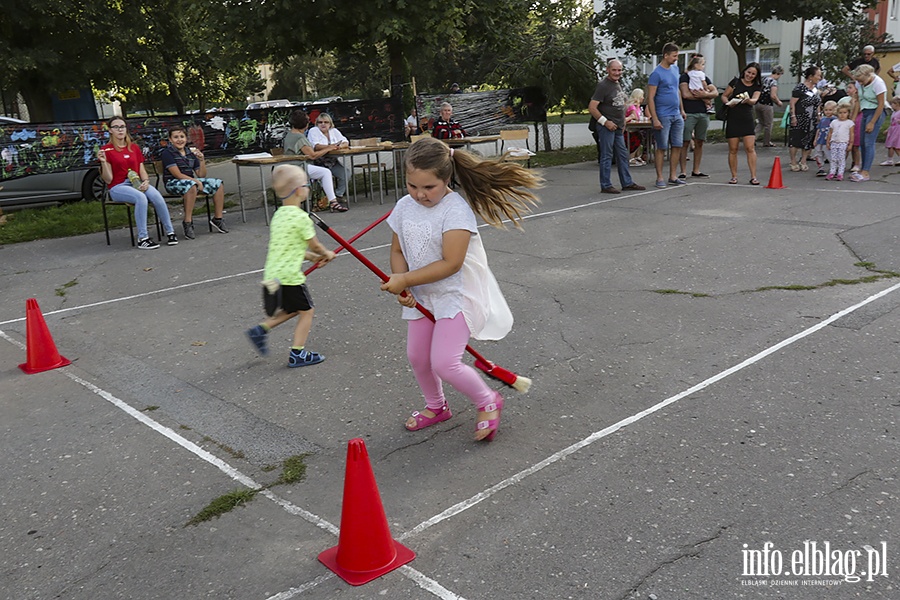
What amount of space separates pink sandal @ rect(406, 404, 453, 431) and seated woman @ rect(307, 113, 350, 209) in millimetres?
8700

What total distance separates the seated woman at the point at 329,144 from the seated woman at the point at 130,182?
10.3 ft

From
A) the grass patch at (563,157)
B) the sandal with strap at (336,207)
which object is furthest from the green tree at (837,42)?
the sandal with strap at (336,207)

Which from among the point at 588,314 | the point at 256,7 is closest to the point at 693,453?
the point at 588,314

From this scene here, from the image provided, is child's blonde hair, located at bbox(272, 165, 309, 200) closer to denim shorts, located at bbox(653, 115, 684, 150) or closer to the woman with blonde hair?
denim shorts, located at bbox(653, 115, 684, 150)

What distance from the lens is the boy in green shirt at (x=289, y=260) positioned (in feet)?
17.3

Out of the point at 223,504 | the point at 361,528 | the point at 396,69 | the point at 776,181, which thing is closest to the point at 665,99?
the point at 776,181

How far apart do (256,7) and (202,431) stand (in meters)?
12.0

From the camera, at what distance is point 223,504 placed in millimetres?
3736

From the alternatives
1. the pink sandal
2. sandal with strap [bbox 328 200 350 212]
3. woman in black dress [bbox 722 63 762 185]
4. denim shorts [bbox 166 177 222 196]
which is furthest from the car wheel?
the pink sandal

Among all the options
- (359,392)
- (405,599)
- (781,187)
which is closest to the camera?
(405,599)

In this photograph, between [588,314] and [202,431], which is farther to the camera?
[588,314]

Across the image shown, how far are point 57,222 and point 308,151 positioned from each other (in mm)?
3726

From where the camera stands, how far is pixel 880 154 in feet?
53.4

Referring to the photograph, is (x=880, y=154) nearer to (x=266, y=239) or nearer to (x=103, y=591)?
(x=266, y=239)
